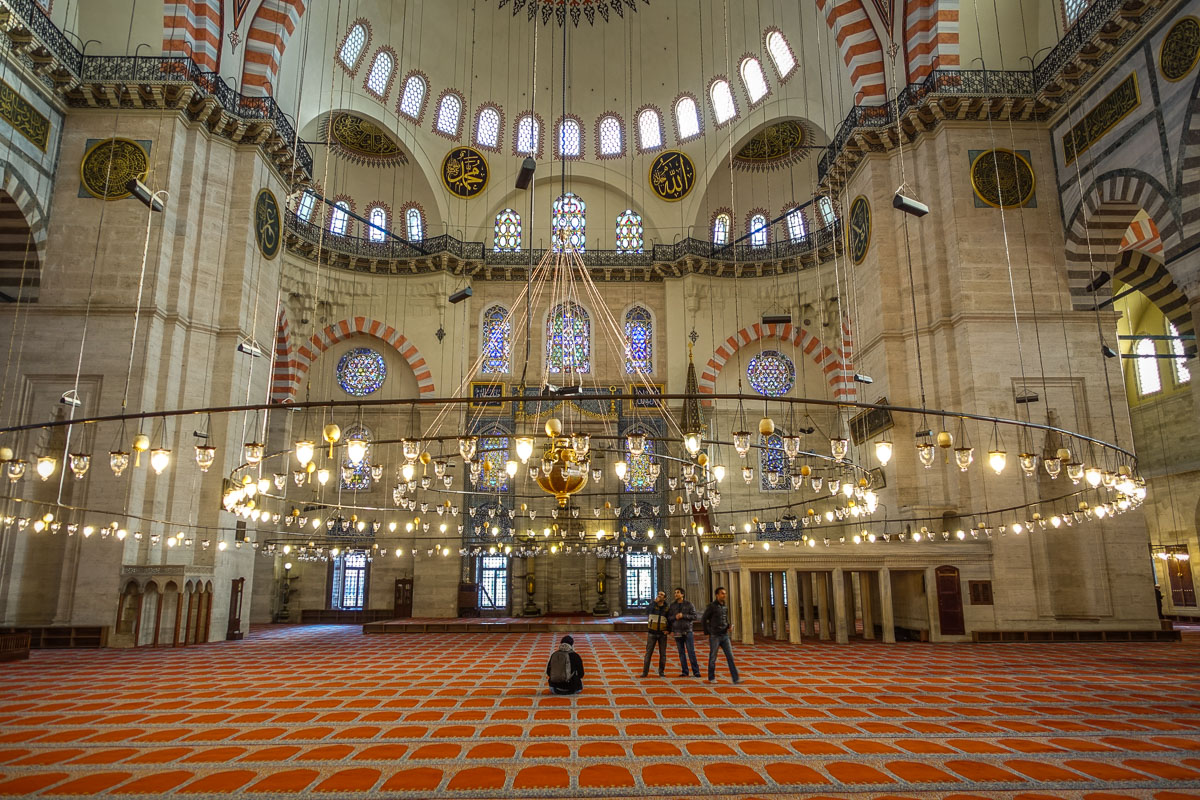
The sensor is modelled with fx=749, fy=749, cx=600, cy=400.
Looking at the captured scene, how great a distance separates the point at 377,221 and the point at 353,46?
14.9ft

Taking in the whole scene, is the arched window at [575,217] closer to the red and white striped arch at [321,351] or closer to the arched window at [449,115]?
the arched window at [449,115]

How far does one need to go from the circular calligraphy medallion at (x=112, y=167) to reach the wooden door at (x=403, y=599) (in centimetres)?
1117

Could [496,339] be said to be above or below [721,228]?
below

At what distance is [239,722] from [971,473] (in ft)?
36.3

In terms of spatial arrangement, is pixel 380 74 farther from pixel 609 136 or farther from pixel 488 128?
pixel 609 136

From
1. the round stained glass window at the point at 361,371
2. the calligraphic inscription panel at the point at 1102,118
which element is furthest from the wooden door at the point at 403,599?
the calligraphic inscription panel at the point at 1102,118

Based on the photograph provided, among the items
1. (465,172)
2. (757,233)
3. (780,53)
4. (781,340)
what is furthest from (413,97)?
(781,340)

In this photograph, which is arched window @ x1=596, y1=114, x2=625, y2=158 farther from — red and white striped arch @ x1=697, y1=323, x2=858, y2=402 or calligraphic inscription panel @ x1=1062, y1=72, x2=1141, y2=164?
calligraphic inscription panel @ x1=1062, y1=72, x2=1141, y2=164

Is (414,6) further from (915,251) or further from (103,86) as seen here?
(915,251)

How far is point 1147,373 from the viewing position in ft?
62.0

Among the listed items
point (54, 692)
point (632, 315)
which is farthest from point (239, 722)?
point (632, 315)

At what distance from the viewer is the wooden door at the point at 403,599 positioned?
19.5 metres

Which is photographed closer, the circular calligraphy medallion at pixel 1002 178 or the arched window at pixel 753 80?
the circular calligraphy medallion at pixel 1002 178

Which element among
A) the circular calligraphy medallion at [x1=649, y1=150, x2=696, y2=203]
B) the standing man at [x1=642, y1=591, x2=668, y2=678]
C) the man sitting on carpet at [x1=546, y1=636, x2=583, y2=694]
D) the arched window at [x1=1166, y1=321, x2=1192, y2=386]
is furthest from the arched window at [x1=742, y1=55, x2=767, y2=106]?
the man sitting on carpet at [x1=546, y1=636, x2=583, y2=694]
